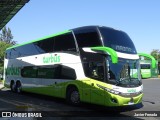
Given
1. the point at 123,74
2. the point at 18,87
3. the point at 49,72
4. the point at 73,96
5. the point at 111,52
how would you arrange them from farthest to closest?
the point at 18,87 < the point at 49,72 < the point at 73,96 < the point at 123,74 < the point at 111,52

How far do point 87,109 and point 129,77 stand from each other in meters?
2.46

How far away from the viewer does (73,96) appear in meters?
15.1

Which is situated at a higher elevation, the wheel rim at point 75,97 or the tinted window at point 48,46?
the tinted window at point 48,46

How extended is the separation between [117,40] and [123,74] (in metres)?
1.66

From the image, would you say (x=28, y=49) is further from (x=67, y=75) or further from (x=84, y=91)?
(x=84, y=91)

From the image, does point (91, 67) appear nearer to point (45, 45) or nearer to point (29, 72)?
point (45, 45)

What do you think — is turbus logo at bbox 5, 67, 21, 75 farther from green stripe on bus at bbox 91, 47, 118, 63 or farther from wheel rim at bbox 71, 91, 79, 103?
green stripe on bus at bbox 91, 47, 118, 63

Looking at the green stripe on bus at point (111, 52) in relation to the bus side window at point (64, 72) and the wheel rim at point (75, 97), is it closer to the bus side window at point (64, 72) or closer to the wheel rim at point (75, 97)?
the bus side window at point (64, 72)

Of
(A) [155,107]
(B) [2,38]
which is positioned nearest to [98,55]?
(A) [155,107]

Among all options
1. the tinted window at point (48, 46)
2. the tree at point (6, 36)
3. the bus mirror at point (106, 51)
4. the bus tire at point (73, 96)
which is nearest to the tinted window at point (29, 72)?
the tinted window at point (48, 46)

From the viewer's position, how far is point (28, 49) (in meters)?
20.4

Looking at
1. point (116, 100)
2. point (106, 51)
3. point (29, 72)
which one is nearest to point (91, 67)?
point (106, 51)

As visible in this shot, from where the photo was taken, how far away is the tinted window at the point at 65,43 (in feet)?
49.8

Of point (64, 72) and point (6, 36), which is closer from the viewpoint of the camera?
point (64, 72)
